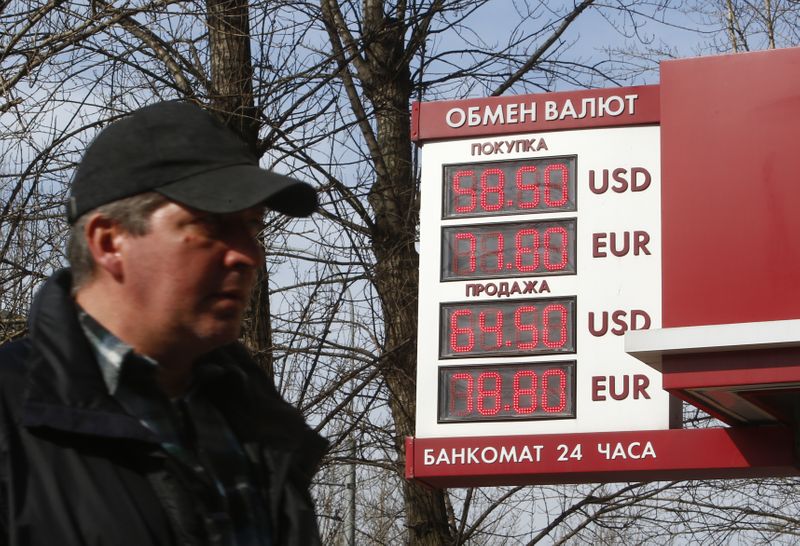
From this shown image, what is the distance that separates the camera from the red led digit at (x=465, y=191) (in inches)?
376

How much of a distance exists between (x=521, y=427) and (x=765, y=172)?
211cm

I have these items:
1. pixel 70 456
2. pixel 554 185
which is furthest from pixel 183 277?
pixel 554 185

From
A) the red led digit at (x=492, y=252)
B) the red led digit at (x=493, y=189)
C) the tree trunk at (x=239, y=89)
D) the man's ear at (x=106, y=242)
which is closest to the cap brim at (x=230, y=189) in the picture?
the man's ear at (x=106, y=242)

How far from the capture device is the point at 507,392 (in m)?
9.29

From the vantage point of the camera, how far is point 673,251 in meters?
8.69

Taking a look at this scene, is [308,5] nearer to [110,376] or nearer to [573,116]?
[573,116]

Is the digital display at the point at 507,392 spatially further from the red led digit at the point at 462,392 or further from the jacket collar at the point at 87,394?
the jacket collar at the point at 87,394

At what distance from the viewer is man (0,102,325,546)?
2.38 m

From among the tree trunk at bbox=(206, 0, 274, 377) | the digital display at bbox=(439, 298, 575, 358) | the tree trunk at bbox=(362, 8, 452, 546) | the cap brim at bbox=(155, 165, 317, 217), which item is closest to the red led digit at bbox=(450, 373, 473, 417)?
the digital display at bbox=(439, 298, 575, 358)

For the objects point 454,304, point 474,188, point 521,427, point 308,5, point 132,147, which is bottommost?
point 132,147

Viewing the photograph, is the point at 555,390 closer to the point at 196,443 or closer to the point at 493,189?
the point at 493,189

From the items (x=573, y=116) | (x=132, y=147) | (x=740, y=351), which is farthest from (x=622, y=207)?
(x=132, y=147)

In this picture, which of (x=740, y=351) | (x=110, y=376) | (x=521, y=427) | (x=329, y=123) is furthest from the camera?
(x=329, y=123)

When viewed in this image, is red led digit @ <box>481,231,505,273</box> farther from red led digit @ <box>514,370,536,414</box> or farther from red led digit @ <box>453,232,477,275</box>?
red led digit @ <box>514,370,536,414</box>
